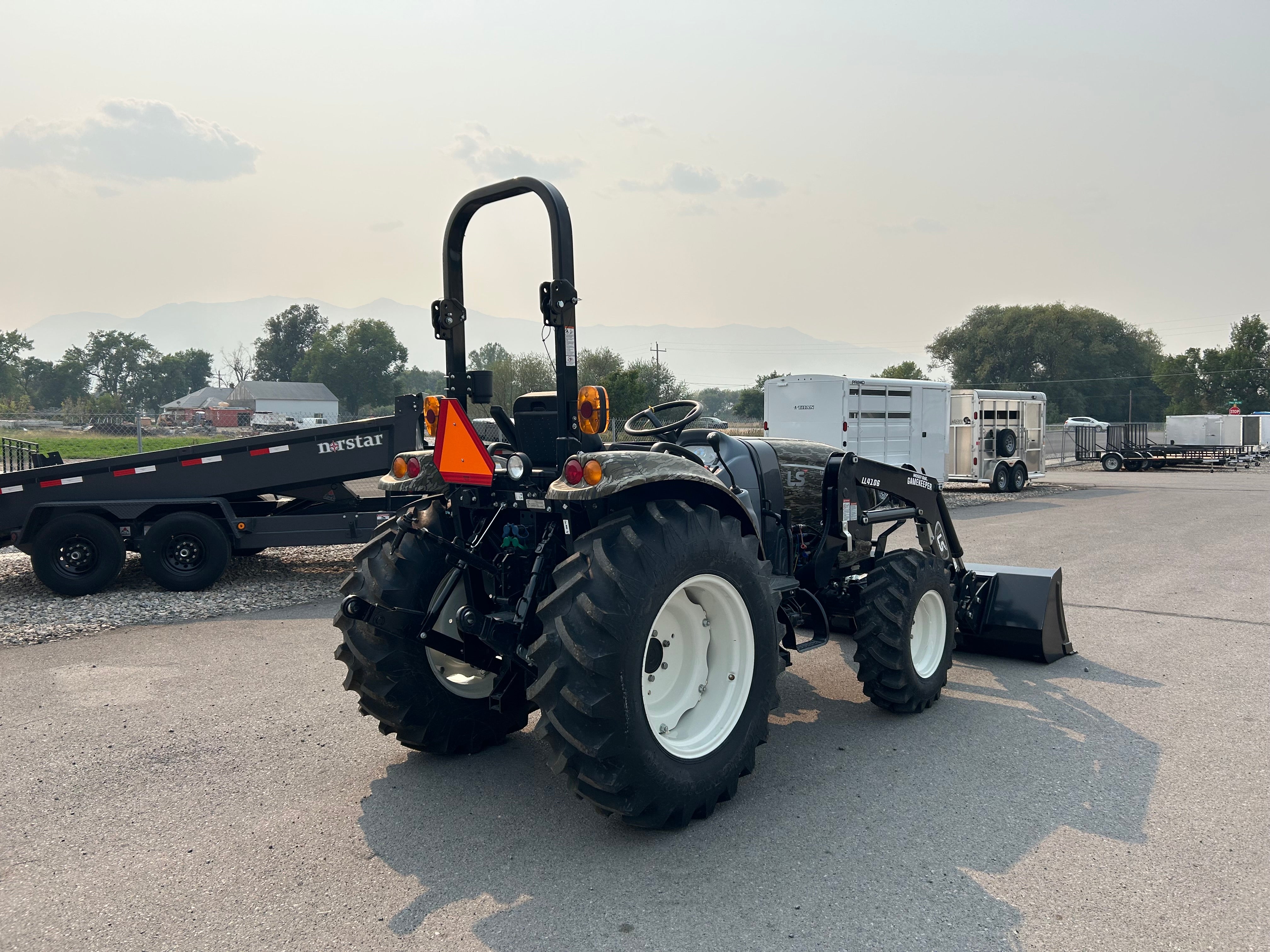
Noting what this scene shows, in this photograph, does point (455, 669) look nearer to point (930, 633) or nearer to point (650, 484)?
point (650, 484)

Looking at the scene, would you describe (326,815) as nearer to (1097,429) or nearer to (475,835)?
(475,835)

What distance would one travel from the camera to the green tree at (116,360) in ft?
283

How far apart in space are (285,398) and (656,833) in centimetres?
8084

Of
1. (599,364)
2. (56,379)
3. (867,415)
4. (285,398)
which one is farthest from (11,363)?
(867,415)

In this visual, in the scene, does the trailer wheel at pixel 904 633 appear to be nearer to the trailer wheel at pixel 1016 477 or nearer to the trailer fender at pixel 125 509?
the trailer fender at pixel 125 509

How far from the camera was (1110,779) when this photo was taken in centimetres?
421

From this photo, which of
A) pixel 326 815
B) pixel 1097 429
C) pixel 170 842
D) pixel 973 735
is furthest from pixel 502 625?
pixel 1097 429

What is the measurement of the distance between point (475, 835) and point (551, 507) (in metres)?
1.37

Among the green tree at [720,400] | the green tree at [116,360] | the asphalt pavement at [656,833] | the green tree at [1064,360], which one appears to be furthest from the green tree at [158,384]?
the asphalt pavement at [656,833]

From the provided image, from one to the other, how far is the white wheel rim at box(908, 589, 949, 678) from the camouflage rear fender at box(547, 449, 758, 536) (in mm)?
2006

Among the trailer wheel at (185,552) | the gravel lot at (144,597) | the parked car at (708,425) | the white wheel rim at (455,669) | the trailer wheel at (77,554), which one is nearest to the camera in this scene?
the white wheel rim at (455,669)

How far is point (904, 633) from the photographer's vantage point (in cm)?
499

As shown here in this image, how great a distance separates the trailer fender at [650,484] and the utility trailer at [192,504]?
5.85m

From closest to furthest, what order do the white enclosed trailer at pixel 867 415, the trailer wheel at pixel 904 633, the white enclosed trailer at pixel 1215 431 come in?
the trailer wheel at pixel 904 633
the white enclosed trailer at pixel 867 415
the white enclosed trailer at pixel 1215 431
